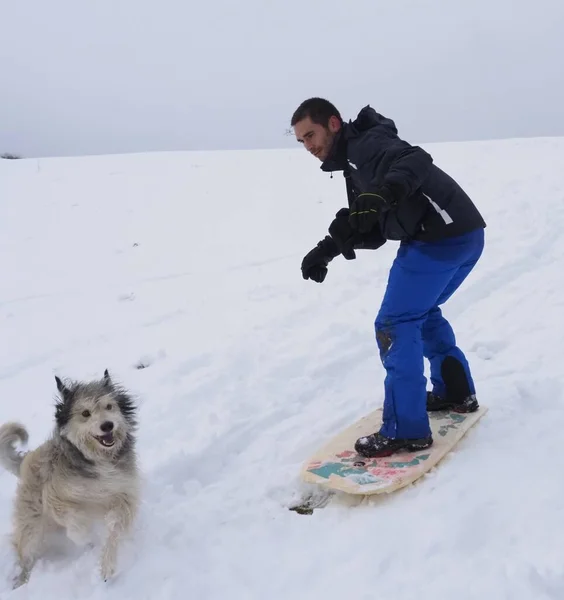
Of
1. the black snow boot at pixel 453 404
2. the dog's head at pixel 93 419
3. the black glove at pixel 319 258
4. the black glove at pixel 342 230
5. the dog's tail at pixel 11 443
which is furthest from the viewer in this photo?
the black snow boot at pixel 453 404

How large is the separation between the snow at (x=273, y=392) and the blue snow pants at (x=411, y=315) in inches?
14.7

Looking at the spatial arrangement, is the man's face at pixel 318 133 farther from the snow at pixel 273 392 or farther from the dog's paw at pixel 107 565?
the dog's paw at pixel 107 565

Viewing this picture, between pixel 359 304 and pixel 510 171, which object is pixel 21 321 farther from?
pixel 510 171

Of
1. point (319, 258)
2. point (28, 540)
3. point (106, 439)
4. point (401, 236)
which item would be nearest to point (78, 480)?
point (106, 439)

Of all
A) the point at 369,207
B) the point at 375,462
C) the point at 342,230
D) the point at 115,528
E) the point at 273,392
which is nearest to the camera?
the point at 369,207

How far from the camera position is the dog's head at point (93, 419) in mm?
3000

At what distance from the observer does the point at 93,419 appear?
3.00 m

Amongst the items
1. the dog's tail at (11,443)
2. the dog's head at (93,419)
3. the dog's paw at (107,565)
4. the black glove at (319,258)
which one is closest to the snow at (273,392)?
the dog's paw at (107,565)

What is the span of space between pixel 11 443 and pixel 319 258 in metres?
2.20

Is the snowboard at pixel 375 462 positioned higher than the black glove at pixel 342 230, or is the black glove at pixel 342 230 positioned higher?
the black glove at pixel 342 230

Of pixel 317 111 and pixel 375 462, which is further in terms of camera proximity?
pixel 375 462

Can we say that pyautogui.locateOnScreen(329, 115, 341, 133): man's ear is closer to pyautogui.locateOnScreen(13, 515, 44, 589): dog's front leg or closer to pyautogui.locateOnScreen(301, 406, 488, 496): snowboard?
pyautogui.locateOnScreen(301, 406, 488, 496): snowboard

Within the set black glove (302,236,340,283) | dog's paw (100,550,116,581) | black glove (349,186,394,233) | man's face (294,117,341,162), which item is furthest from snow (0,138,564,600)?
man's face (294,117,341,162)

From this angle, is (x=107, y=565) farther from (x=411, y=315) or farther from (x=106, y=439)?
(x=411, y=315)
